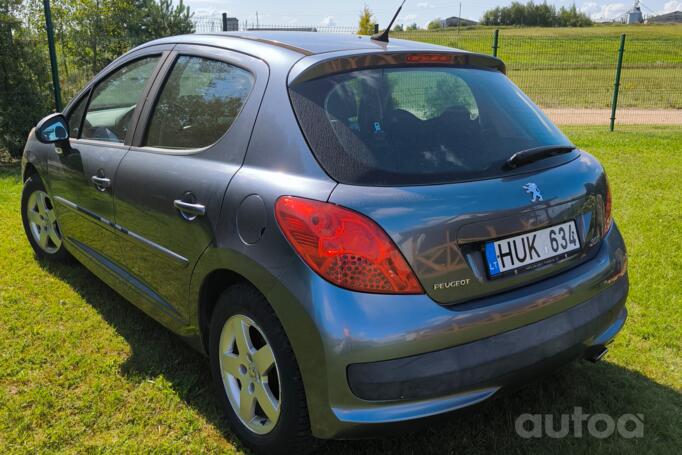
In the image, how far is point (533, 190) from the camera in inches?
87.5

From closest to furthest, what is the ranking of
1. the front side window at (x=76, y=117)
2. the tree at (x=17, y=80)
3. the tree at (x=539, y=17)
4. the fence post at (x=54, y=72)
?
the front side window at (x=76, y=117), the tree at (x=17, y=80), the fence post at (x=54, y=72), the tree at (x=539, y=17)

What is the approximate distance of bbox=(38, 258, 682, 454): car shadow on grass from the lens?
2.52 meters

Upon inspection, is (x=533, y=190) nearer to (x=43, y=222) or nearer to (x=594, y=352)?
(x=594, y=352)

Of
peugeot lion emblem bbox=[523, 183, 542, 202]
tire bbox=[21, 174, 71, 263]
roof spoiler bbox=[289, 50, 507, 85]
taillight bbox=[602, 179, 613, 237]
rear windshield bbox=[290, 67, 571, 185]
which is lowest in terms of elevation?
tire bbox=[21, 174, 71, 263]

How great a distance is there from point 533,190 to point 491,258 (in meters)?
0.34

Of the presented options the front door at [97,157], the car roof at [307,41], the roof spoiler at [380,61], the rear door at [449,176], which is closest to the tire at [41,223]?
the front door at [97,157]

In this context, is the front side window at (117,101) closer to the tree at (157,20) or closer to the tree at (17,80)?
the tree at (17,80)

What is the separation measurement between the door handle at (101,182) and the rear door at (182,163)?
14 cm

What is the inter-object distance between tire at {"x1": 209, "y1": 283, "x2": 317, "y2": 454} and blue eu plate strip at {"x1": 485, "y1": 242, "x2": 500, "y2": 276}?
75cm

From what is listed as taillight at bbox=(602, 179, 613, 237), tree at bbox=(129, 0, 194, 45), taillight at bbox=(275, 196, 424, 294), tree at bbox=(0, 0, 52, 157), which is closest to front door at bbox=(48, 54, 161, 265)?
taillight at bbox=(275, 196, 424, 294)

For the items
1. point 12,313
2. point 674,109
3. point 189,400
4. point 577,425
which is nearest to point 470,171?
point 577,425

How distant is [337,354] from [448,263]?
0.47m

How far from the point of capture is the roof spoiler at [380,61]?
233cm

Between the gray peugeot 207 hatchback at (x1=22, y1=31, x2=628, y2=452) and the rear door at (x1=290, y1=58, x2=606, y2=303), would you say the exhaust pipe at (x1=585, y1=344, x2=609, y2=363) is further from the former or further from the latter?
the rear door at (x1=290, y1=58, x2=606, y2=303)
